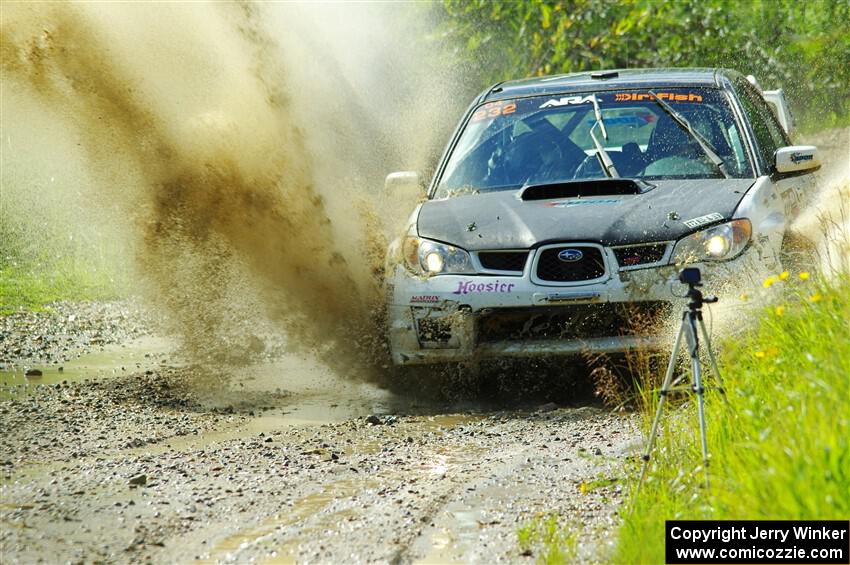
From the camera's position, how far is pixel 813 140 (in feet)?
62.9

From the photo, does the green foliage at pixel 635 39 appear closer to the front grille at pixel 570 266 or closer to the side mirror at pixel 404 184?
the side mirror at pixel 404 184

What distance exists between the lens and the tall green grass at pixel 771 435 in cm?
369

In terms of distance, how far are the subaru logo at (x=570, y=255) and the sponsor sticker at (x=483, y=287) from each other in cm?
29

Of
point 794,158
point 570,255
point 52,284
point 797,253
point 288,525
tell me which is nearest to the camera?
point 288,525

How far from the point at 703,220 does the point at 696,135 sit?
1251 millimetres

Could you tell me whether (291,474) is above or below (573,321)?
below

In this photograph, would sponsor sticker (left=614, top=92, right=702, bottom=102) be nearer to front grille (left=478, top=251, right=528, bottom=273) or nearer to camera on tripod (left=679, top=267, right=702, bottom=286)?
front grille (left=478, top=251, right=528, bottom=273)

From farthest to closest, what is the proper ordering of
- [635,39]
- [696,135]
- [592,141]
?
[635,39], [592,141], [696,135]

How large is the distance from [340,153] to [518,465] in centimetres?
667

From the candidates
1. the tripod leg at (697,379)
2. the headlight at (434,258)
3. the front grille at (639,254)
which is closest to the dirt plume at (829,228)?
the front grille at (639,254)

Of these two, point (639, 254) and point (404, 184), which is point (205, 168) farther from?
point (639, 254)

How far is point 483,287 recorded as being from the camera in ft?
21.8

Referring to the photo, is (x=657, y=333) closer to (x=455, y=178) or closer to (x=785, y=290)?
(x=785, y=290)

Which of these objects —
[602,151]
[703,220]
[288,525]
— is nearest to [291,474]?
[288,525]
